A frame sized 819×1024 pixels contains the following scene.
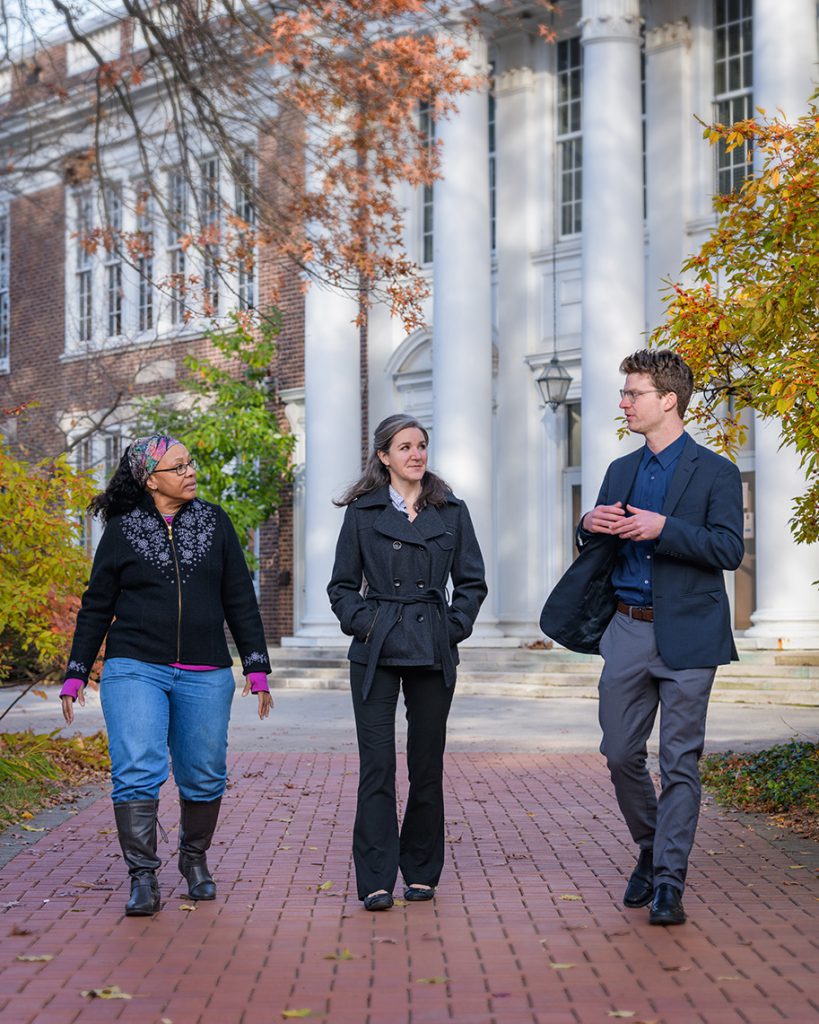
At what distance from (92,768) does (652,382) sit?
266 inches

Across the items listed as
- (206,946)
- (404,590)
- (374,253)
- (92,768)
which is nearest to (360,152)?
(374,253)

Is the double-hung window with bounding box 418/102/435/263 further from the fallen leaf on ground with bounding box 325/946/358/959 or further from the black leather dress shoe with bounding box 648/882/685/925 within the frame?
the fallen leaf on ground with bounding box 325/946/358/959

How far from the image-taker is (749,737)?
13.3 metres

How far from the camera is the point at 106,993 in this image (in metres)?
5.11

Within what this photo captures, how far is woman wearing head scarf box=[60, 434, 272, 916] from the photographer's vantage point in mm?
6422

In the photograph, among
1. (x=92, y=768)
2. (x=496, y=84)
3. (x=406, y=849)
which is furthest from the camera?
(x=496, y=84)

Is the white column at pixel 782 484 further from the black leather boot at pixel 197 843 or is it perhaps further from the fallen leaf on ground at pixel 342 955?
the fallen leaf on ground at pixel 342 955

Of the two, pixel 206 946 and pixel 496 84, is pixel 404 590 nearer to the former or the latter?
pixel 206 946

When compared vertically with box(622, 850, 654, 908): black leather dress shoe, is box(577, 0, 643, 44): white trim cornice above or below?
above

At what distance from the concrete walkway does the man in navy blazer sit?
0.40m

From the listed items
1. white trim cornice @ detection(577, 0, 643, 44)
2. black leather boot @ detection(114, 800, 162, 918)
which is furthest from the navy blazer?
white trim cornice @ detection(577, 0, 643, 44)

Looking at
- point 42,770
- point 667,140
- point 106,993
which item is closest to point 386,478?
point 106,993

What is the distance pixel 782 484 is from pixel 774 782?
28.1 ft

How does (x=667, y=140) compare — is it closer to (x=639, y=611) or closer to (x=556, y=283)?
(x=556, y=283)
